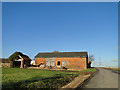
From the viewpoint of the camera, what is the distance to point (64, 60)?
151 feet

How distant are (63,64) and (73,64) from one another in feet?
13.1

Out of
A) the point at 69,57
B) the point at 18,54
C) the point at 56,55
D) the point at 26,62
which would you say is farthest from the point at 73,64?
the point at 18,54

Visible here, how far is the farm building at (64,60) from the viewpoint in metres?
44.0

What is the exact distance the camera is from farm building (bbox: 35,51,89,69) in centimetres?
4397

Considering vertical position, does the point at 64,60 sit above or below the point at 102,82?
below

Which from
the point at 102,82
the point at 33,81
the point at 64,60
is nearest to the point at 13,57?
the point at 64,60

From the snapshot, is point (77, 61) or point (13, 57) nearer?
point (13, 57)

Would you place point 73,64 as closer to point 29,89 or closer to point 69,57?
point 69,57

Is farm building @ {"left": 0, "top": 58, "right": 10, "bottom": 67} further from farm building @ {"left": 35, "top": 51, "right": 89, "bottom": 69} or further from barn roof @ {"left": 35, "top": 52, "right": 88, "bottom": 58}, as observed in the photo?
barn roof @ {"left": 35, "top": 52, "right": 88, "bottom": 58}

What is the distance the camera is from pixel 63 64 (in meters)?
45.8

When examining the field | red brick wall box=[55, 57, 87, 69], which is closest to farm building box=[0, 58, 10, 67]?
red brick wall box=[55, 57, 87, 69]

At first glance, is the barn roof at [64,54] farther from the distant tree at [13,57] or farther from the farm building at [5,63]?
the farm building at [5,63]

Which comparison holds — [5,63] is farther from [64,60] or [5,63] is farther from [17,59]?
[64,60]

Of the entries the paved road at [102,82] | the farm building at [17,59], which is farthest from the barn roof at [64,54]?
the paved road at [102,82]
